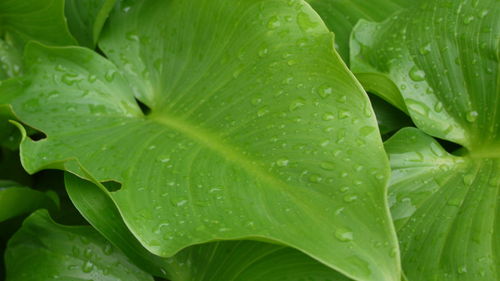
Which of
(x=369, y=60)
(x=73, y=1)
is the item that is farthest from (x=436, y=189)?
(x=73, y=1)

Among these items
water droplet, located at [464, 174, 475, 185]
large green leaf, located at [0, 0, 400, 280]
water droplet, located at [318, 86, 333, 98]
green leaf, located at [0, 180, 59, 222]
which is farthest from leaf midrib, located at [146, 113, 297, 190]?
water droplet, located at [464, 174, 475, 185]

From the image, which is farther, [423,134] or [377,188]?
[423,134]

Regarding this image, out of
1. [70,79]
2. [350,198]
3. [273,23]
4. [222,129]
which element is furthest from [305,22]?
[70,79]

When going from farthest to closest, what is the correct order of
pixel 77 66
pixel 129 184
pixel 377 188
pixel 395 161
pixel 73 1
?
pixel 73 1, pixel 77 66, pixel 395 161, pixel 129 184, pixel 377 188

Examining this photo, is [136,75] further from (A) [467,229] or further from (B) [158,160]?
(A) [467,229]

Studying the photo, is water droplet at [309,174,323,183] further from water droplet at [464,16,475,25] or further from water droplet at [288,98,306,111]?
water droplet at [464,16,475,25]

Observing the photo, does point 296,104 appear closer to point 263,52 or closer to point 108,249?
point 263,52

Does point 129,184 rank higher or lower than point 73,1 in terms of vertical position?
lower

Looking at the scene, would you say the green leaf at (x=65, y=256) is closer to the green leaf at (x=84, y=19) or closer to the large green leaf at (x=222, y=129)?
the large green leaf at (x=222, y=129)
